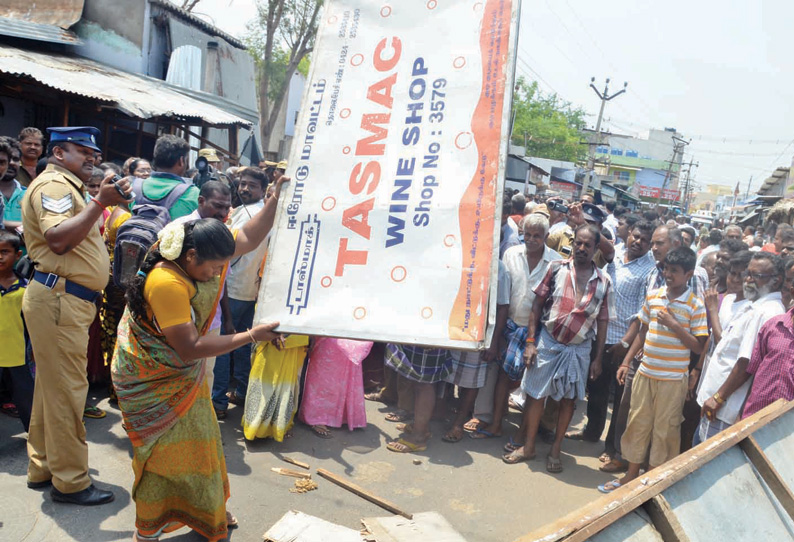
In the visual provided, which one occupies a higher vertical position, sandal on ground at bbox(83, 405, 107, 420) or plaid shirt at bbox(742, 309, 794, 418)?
plaid shirt at bbox(742, 309, 794, 418)

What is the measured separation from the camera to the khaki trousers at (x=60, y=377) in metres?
3.12

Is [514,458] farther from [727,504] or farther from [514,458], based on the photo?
[727,504]

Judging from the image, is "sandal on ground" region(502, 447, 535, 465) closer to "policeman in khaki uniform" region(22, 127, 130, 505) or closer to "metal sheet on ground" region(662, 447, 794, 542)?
"metal sheet on ground" region(662, 447, 794, 542)

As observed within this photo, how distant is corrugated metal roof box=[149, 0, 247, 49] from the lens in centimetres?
1371

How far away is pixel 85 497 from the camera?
3.28 metres

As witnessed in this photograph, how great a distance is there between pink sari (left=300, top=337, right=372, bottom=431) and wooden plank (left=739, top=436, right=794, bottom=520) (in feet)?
9.55

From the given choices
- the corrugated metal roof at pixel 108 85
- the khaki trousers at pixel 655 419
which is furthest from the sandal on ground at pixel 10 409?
the corrugated metal roof at pixel 108 85

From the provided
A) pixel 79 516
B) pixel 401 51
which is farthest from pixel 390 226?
pixel 79 516

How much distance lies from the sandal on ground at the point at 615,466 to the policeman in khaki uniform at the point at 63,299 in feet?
11.8

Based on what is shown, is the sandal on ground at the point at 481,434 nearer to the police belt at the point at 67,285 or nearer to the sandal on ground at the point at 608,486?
the sandal on ground at the point at 608,486

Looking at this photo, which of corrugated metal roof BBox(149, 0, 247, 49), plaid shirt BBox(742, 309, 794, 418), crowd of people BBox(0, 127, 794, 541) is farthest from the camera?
corrugated metal roof BBox(149, 0, 247, 49)

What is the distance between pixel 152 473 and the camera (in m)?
2.82

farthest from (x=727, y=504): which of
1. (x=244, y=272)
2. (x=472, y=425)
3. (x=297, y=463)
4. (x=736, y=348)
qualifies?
(x=244, y=272)

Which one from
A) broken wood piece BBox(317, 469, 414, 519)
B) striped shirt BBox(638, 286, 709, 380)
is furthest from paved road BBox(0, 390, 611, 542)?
striped shirt BBox(638, 286, 709, 380)
